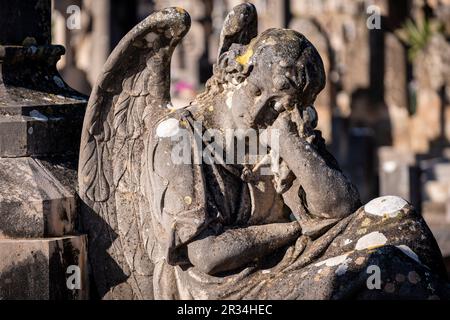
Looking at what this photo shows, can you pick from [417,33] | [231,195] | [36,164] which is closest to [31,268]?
[36,164]

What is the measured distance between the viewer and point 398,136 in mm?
29312

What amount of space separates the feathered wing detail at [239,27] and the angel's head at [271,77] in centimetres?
16

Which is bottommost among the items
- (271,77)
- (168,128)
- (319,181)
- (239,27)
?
(319,181)

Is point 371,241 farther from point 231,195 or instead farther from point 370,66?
point 370,66

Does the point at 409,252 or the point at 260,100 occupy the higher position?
the point at 260,100

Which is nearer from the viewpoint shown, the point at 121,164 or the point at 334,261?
the point at 334,261

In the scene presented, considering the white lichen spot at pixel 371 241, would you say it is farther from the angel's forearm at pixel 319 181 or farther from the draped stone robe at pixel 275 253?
the angel's forearm at pixel 319 181

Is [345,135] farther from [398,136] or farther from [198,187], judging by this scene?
[198,187]

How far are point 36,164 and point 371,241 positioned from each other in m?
1.79

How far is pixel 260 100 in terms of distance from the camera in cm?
754

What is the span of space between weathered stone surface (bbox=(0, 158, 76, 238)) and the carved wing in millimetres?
120

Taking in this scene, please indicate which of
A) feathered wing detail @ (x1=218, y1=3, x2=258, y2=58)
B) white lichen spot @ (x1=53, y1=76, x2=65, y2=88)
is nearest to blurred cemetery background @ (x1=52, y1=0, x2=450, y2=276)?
white lichen spot @ (x1=53, y1=76, x2=65, y2=88)

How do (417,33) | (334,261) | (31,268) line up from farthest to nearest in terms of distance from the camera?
(417,33) < (31,268) < (334,261)

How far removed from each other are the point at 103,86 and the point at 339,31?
30.5 meters
